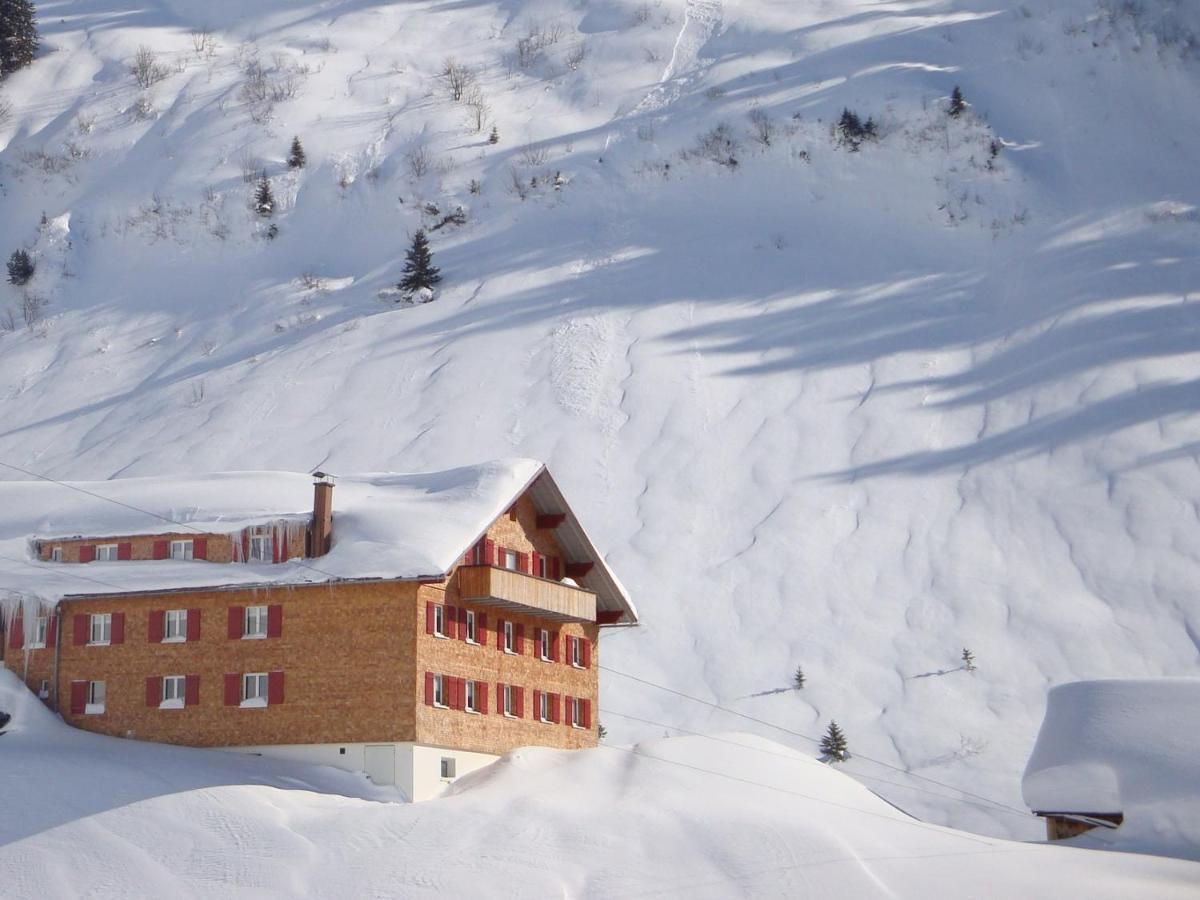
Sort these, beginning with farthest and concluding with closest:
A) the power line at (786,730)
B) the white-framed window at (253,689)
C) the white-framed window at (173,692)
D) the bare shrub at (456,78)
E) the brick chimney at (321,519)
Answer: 1. the bare shrub at (456,78)
2. the power line at (786,730)
3. the brick chimney at (321,519)
4. the white-framed window at (173,692)
5. the white-framed window at (253,689)

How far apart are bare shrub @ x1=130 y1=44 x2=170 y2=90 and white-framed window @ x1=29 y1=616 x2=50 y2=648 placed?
217ft

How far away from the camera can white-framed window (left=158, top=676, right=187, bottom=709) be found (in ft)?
113

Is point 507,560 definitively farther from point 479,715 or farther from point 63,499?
point 63,499

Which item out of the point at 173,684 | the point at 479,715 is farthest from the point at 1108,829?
the point at 173,684

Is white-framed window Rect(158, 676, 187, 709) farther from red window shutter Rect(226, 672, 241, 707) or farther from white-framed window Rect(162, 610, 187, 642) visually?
red window shutter Rect(226, 672, 241, 707)

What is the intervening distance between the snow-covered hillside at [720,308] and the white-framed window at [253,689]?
554 inches

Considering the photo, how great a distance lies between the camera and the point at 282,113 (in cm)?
8844

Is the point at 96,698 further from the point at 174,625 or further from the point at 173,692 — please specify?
the point at 174,625

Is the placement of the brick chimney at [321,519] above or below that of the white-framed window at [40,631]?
above

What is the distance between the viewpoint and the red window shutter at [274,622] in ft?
112

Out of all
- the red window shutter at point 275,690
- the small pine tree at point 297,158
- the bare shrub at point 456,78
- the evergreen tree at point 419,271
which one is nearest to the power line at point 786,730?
the red window shutter at point 275,690

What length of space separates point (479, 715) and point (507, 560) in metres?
4.21

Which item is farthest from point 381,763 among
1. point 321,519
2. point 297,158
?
point 297,158

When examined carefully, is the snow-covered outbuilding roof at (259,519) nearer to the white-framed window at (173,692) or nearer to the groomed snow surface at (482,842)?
the white-framed window at (173,692)
